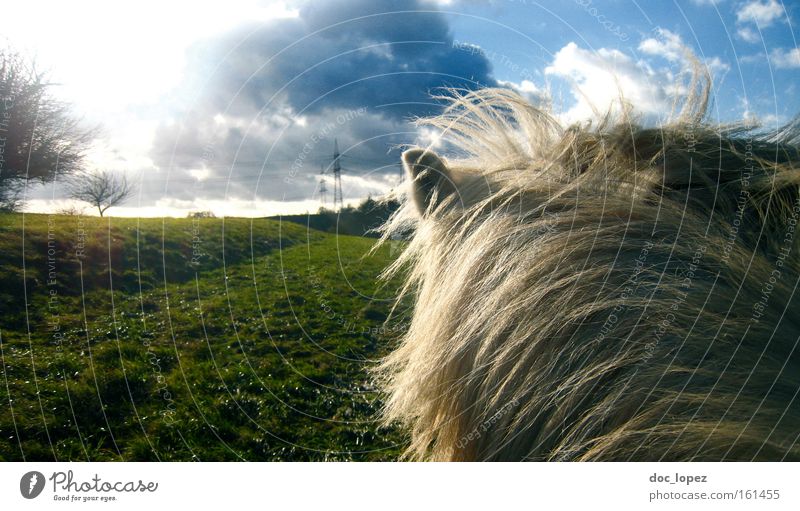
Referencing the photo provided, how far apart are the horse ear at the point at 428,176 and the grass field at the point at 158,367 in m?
1.06

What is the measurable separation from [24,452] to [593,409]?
282 centimetres

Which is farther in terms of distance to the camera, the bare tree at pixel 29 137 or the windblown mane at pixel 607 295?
the bare tree at pixel 29 137

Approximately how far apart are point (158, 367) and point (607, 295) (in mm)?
3978

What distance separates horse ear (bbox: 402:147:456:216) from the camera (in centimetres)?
170

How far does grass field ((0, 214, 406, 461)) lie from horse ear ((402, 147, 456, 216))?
1063 millimetres

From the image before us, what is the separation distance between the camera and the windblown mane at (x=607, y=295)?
111 centimetres

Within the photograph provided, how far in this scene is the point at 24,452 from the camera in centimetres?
240

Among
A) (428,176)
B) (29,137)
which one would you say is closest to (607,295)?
(428,176)

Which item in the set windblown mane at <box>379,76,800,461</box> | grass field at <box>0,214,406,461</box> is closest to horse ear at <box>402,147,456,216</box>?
windblown mane at <box>379,76,800,461</box>

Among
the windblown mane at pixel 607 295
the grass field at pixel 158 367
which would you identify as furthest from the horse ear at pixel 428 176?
the grass field at pixel 158 367

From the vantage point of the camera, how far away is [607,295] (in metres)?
1.25

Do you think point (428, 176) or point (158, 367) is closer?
point (428, 176)

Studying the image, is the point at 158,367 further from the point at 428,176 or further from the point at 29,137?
the point at 428,176

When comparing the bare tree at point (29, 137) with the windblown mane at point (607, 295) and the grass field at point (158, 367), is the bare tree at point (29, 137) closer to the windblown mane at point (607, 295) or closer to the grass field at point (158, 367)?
the grass field at point (158, 367)
